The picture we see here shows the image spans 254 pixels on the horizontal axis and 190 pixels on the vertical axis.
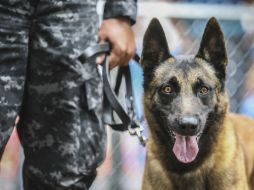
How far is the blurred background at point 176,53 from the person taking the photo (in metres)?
4.06

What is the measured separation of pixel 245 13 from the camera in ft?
13.8

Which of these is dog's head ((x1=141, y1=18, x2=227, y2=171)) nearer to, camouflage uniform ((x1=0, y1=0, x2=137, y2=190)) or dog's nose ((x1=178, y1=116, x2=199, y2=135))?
dog's nose ((x1=178, y1=116, x2=199, y2=135))

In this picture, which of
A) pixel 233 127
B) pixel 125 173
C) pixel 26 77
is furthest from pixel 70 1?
pixel 125 173

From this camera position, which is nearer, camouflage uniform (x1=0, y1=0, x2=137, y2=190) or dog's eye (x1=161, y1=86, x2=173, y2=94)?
camouflage uniform (x1=0, y1=0, x2=137, y2=190)

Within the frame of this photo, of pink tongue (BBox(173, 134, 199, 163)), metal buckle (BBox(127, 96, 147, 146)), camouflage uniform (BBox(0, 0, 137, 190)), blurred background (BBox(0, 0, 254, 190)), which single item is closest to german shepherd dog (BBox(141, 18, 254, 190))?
pink tongue (BBox(173, 134, 199, 163))

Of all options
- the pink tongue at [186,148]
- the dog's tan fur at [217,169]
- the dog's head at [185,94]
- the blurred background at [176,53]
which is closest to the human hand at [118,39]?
the dog's head at [185,94]

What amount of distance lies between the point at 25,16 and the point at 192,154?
106cm

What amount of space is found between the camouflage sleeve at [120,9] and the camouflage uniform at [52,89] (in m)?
0.11

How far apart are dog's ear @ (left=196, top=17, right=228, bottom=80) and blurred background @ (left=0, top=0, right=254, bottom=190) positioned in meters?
1.06

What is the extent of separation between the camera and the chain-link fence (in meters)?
4.11

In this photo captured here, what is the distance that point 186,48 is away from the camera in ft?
14.1

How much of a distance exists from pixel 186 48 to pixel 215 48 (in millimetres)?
1332

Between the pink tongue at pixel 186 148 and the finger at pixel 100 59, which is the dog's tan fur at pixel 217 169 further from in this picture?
the finger at pixel 100 59

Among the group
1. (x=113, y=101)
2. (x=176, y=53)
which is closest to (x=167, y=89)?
(x=113, y=101)
